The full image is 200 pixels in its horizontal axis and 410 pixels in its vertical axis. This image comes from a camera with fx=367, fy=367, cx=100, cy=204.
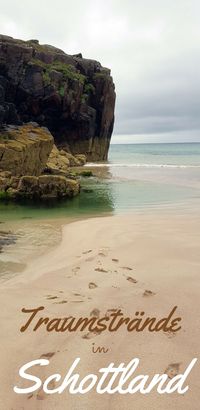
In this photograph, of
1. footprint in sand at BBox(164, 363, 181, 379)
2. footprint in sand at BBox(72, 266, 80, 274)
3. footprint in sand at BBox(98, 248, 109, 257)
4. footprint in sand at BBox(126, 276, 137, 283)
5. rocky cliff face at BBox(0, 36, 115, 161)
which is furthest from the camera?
rocky cliff face at BBox(0, 36, 115, 161)

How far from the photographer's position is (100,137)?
6969cm

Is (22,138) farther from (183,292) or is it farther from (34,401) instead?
(34,401)

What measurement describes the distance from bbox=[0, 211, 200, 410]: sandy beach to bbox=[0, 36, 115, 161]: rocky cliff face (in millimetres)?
42127

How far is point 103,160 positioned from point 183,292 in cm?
6670

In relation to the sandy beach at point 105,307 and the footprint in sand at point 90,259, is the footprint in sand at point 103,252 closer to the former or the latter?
the sandy beach at point 105,307

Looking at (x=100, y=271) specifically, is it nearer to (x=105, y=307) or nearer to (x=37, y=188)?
(x=105, y=307)

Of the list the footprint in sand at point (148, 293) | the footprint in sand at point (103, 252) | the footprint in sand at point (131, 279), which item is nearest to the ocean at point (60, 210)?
the footprint in sand at point (103, 252)

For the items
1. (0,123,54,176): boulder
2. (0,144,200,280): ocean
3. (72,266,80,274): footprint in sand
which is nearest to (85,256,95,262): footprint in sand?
(72,266,80,274): footprint in sand

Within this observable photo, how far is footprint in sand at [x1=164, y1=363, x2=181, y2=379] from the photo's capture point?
152 inches

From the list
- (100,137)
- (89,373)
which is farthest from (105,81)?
(89,373)

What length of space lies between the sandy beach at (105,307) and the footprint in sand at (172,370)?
0.01 meters

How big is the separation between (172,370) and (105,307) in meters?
1.75

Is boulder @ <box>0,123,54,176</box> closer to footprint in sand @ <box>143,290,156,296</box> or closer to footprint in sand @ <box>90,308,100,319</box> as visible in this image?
footprint in sand @ <box>143,290,156,296</box>

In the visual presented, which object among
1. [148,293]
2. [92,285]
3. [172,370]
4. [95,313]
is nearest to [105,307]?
[95,313]
